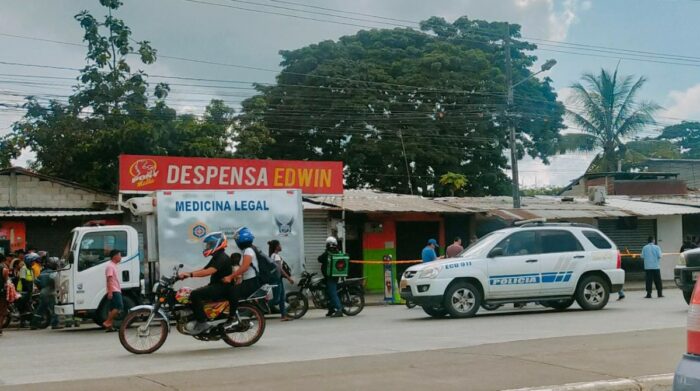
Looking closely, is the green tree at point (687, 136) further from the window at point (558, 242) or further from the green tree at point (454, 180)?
the window at point (558, 242)

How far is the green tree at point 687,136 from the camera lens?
67750 mm

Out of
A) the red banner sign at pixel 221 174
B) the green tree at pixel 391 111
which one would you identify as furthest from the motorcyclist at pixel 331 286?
the green tree at pixel 391 111

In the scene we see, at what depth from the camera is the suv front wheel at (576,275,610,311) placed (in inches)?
695

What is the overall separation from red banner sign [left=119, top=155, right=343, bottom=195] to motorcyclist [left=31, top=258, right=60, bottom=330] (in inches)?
136

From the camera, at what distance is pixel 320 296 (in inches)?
749

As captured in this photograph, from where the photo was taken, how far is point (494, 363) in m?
9.87

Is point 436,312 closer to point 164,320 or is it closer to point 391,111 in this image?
point 164,320

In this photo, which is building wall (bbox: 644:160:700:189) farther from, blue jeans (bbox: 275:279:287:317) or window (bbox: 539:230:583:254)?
blue jeans (bbox: 275:279:287:317)

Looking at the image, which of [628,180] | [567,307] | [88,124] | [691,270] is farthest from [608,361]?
[628,180]

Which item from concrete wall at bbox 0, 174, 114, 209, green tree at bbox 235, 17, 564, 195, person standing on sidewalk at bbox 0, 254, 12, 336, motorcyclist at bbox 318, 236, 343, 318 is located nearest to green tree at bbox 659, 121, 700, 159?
green tree at bbox 235, 17, 564, 195

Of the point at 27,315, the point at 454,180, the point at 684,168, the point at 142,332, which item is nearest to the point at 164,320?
the point at 142,332

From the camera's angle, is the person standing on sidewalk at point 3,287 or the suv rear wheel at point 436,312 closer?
the person standing on sidewalk at point 3,287

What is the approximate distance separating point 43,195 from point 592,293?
1689cm

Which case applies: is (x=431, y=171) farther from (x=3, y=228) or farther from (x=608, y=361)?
(x=608, y=361)
